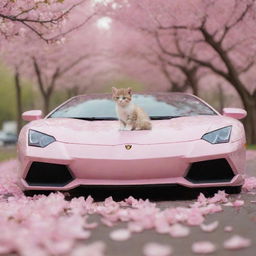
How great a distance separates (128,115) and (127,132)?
183 millimetres

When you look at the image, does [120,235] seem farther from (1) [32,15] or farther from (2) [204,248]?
(1) [32,15]

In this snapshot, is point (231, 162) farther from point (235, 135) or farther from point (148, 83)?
point (148, 83)

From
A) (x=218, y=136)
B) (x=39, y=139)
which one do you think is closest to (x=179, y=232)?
(x=218, y=136)

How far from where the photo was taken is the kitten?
213 inches

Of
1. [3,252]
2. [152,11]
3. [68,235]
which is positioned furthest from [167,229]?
[152,11]

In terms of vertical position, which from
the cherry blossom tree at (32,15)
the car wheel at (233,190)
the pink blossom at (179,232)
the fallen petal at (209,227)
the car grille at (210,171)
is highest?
the cherry blossom tree at (32,15)

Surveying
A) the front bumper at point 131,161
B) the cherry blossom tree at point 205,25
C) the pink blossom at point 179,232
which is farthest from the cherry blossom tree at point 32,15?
the cherry blossom tree at point 205,25

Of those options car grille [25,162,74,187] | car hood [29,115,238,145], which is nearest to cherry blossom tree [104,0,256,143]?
car hood [29,115,238,145]

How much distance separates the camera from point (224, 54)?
1906cm

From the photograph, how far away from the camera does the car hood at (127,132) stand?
5191mm

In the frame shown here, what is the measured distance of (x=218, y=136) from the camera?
5.25 metres

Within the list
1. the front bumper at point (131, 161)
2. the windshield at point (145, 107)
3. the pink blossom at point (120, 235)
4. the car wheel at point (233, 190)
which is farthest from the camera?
the windshield at point (145, 107)

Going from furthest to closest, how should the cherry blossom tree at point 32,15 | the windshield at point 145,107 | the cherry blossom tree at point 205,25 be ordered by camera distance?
1. the cherry blossom tree at point 205,25
2. the cherry blossom tree at point 32,15
3. the windshield at point 145,107

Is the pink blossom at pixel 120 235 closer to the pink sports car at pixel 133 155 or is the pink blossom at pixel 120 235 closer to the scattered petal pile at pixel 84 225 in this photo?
the scattered petal pile at pixel 84 225
